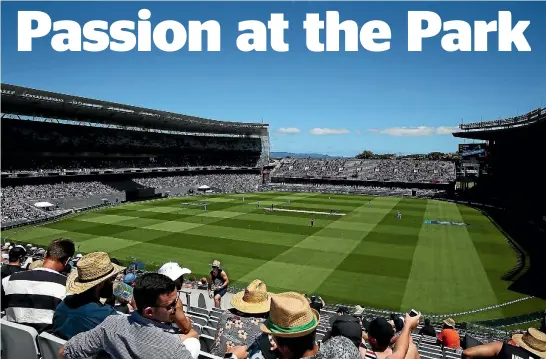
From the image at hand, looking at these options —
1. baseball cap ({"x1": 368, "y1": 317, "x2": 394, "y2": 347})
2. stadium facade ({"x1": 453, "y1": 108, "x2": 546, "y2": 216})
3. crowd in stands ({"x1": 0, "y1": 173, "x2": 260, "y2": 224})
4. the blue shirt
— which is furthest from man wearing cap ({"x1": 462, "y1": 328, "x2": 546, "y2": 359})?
crowd in stands ({"x1": 0, "y1": 173, "x2": 260, "y2": 224})

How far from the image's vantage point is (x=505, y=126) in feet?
177

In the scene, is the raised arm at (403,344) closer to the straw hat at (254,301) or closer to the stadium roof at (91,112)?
the straw hat at (254,301)

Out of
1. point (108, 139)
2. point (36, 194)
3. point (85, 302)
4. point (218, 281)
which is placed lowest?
point (218, 281)

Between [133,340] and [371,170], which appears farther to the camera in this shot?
[371,170]

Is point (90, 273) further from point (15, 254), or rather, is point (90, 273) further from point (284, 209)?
point (284, 209)

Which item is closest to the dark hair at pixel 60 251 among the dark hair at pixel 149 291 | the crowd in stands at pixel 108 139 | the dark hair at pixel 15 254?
the dark hair at pixel 15 254

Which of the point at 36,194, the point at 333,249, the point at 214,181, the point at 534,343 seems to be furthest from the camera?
the point at 214,181

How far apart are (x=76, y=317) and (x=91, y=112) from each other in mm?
56913

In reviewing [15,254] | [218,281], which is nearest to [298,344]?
[15,254]

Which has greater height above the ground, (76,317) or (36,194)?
(76,317)

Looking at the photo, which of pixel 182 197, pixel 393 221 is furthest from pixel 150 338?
pixel 182 197

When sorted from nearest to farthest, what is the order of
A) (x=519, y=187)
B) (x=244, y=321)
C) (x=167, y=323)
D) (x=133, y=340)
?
(x=133, y=340)
(x=167, y=323)
(x=244, y=321)
(x=519, y=187)

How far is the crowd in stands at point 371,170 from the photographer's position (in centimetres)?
7569

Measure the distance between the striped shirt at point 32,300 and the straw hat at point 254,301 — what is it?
2.40m
